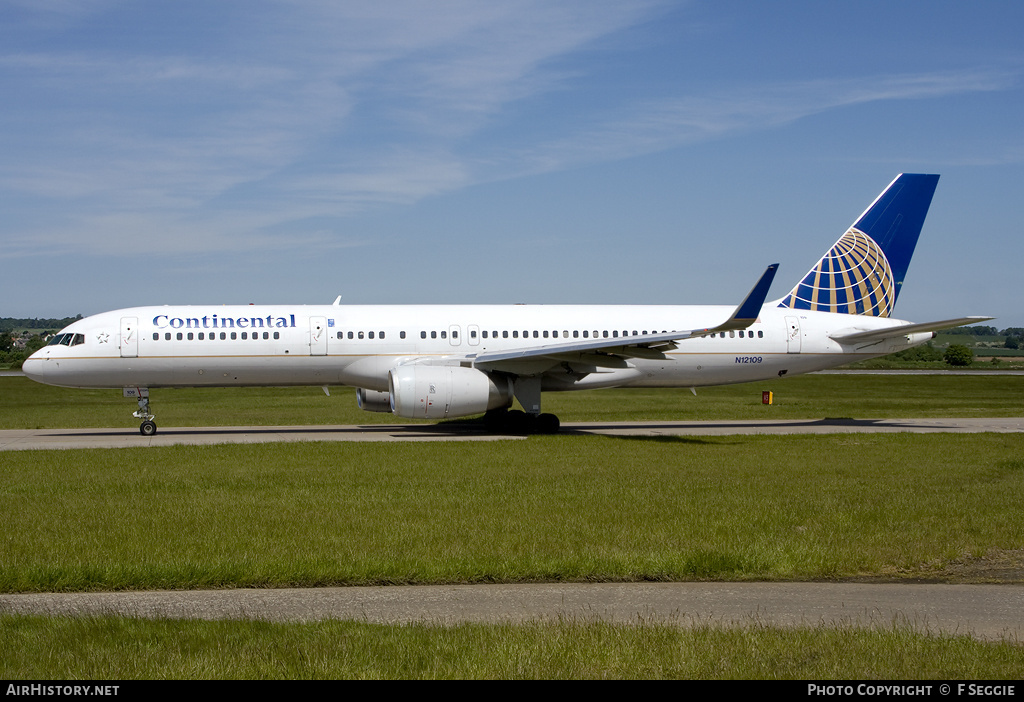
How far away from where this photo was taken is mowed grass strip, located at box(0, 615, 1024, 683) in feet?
21.6

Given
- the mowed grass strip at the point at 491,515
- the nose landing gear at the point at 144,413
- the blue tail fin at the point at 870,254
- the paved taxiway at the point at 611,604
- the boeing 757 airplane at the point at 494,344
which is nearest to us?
the paved taxiway at the point at 611,604

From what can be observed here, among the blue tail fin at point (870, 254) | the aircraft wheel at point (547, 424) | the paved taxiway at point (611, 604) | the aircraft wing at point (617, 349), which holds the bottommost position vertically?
the paved taxiway at point (611, 604)

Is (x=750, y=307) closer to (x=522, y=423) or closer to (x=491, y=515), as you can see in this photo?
(x=522, y=423)

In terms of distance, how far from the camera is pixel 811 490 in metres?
15.2

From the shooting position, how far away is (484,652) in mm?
7016

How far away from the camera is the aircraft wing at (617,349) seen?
22.9 metres

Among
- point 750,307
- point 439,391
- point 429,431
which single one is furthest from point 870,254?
point 439,391

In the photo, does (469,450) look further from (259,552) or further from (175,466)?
(259,552)

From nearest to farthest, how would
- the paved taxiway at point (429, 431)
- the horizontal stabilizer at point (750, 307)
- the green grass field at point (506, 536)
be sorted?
1. the green grass field at point (506, 536)
2. the horizontal stabilizer at point (750, 307)
3. the paved taxiway at point (429, 431)

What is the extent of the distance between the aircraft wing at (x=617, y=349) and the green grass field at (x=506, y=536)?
2.42 meters

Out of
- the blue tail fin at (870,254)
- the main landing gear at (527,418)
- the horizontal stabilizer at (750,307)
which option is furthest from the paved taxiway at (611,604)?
the blue tail fin at (870,254)

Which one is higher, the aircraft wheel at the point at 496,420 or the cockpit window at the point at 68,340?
the cockpit window at the point at 68,340

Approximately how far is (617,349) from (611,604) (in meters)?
16.6

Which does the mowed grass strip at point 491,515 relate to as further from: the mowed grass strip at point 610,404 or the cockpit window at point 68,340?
the mowed grass strip at point 610,404
